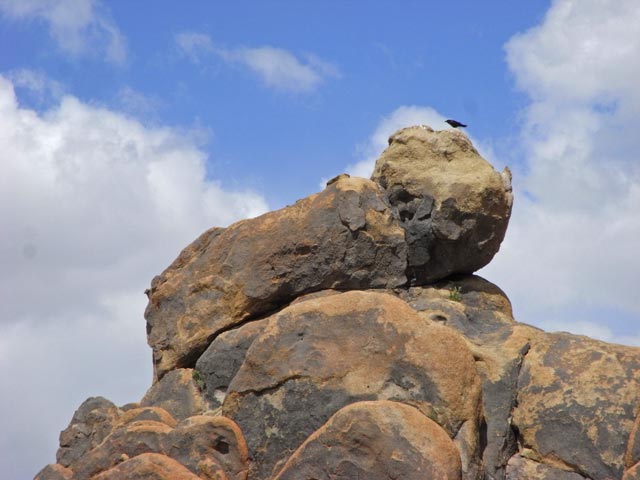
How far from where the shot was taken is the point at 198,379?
18.0 meters

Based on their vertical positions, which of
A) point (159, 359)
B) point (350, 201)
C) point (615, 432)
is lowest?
point (615, 432)

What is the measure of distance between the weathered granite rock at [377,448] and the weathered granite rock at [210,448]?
1194 mm

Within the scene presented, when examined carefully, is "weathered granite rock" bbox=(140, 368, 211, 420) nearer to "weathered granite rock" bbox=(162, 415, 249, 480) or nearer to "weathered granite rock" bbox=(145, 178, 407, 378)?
"weathered granite rock" bbox=(145, 178, 407, 378)

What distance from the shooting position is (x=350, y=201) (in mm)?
18438

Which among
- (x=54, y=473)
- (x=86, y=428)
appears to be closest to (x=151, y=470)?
(x=54, y=473)

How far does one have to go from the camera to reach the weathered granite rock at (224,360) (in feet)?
57.1

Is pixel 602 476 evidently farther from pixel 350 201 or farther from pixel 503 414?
pixel 350 201

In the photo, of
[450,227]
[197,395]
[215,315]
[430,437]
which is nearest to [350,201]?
[450,227]

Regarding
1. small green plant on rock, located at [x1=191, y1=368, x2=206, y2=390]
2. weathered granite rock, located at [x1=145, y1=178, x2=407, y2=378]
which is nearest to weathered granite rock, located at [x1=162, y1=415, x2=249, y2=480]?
small green plant on rock, located at [x1=191, y1=368, x2=206, y2=390]

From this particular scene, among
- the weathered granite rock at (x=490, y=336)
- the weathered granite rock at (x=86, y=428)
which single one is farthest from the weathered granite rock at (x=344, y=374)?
the weathered granite rock at (x=86, y=428)

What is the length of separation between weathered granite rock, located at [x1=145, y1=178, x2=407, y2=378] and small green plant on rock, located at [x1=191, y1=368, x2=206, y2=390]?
762 millimetres

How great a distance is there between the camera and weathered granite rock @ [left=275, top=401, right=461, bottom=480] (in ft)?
43.2

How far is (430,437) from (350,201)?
6.08 metres

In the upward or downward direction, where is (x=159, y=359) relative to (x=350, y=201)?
downward
